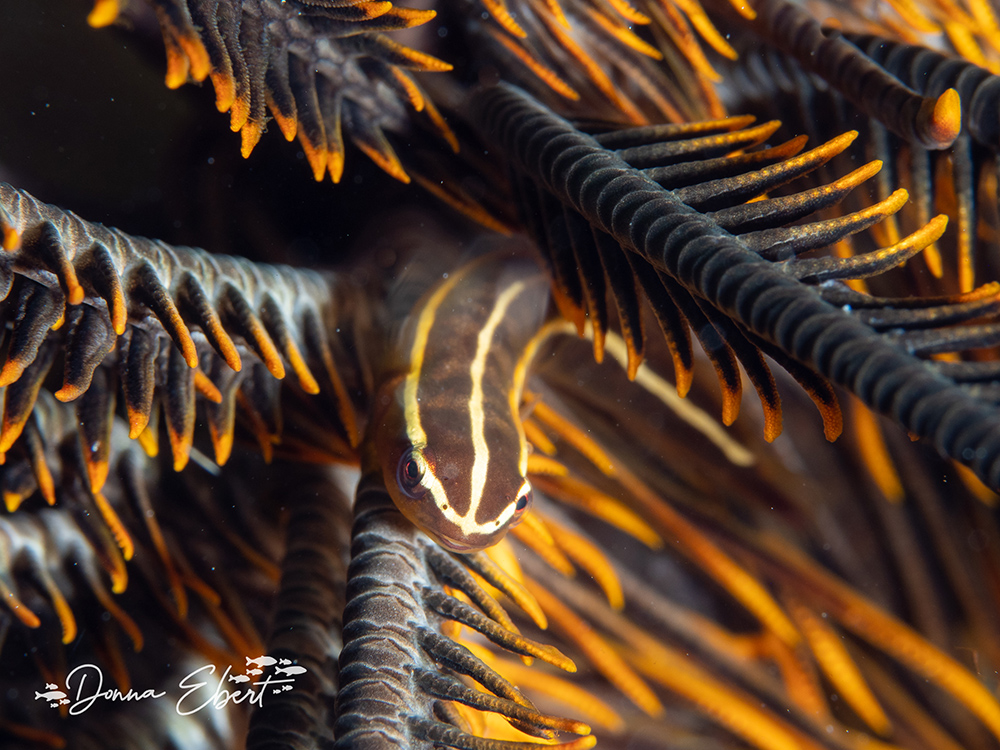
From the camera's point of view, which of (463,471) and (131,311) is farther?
(463,471)

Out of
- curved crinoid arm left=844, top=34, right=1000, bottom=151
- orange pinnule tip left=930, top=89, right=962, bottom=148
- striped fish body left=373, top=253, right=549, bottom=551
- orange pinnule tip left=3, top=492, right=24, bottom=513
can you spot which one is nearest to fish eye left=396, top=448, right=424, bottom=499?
striped fish body left=373, top=253, right=549, bottom=551

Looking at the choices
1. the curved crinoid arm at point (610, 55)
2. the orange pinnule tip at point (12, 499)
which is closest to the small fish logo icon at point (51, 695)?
the orange pinnule tip at point (12, 499)

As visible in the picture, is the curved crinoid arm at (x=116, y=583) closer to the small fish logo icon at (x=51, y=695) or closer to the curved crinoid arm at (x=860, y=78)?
the small fish logo icon at (x=51, y=695)

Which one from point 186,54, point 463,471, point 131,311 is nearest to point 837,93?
point 463,471

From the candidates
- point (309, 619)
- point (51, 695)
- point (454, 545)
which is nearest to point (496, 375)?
point (454, 545)

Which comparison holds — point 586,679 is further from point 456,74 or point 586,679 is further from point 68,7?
point 68,7

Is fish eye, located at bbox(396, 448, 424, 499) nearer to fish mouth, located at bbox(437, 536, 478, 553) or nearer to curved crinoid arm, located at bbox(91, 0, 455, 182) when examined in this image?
fish mouth, located at bbox(437, 536, 478, 553)

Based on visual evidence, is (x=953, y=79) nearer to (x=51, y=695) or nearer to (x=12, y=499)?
(x=12, y=499)
